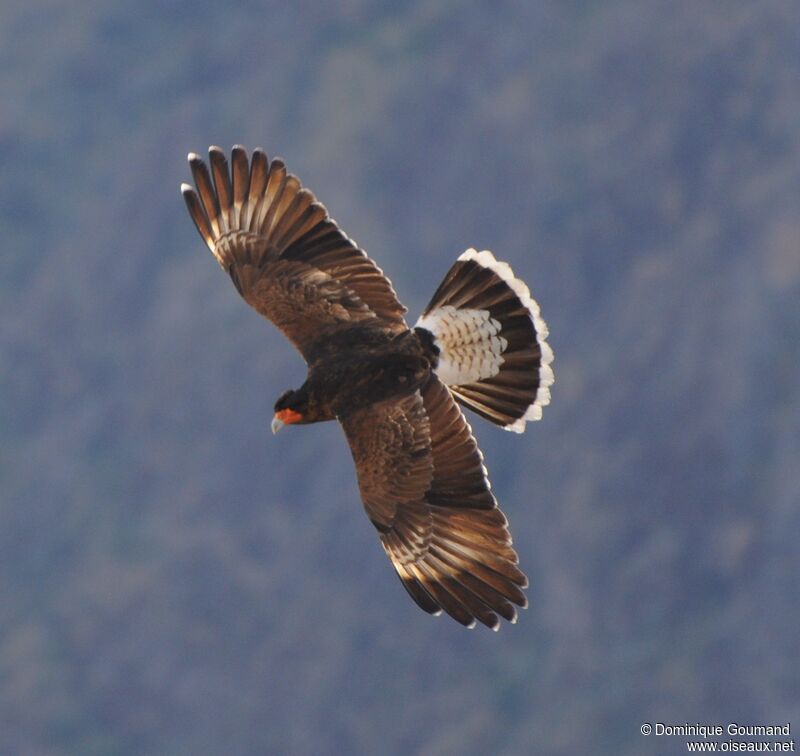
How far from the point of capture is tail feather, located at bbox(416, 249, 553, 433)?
13805mm

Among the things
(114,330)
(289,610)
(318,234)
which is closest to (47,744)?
(289,610)

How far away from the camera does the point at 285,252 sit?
570 inches

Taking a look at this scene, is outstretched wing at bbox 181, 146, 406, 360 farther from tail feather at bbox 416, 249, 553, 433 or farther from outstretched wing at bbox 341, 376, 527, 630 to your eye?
outstretched wing at bbox 341, 376, 527, 630

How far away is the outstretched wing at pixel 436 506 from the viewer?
12.6 metres

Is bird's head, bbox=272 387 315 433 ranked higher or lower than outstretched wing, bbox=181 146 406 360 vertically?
lower

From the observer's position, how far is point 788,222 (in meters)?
49.4

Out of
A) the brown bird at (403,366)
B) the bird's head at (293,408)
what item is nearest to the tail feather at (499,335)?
the brown bird at (403,366)

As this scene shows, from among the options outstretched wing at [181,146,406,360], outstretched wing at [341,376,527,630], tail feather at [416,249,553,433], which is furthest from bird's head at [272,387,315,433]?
tail feather at [416,249,553,433]

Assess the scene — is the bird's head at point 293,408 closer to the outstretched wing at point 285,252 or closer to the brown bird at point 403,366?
the brown bird at point 403,366

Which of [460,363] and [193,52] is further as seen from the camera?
[193,52]

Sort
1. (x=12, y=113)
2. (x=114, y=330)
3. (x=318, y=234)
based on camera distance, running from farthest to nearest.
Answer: (x=12, y=113), (x=114, y=330), (x=318, y=234)

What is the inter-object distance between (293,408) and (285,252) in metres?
1.62

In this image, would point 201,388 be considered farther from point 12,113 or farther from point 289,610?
point 12,113

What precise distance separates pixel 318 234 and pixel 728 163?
38.4 metres
